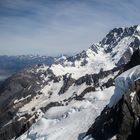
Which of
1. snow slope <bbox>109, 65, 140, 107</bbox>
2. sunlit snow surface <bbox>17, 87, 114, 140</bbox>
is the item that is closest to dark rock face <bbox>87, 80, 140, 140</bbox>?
snow slope <bbox>109, 65, 140, 107</bbox>

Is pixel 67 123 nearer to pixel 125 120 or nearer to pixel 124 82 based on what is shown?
pixel 124 82

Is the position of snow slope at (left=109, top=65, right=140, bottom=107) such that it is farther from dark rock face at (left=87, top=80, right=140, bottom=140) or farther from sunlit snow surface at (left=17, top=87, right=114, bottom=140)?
sunlit snow surface at (left=17, top=87, right=114, bottom=140)

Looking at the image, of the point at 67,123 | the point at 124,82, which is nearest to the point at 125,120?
the point at 124,82

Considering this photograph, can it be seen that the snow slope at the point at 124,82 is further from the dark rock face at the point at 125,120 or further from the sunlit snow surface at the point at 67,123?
the sunlit snow surface at the point at 67,123

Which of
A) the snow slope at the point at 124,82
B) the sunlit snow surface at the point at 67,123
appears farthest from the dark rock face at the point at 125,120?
the sunlit snow surface at the point at 67,123

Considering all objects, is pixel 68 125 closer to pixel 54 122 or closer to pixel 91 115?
pixel 91 115

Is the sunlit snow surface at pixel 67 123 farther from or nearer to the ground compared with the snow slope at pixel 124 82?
nearer to the ground
